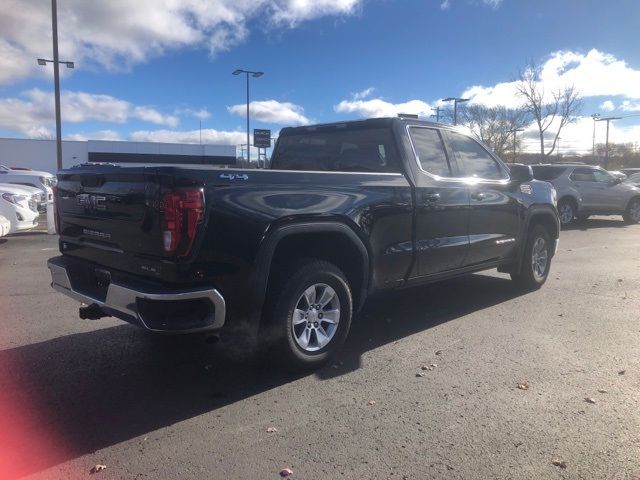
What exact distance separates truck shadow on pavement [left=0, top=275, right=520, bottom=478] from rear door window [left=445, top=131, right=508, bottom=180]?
160cm

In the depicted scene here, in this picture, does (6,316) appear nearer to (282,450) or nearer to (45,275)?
(45,275)

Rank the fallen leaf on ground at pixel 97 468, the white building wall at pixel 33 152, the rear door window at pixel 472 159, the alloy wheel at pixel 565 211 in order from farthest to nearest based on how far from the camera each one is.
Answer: the white building wall at pixel 33 152 < the alloy wheel at pixel 565 211 < the rear door window at pixel 472 159 < the fallen leaf on ground at pixel 97 468

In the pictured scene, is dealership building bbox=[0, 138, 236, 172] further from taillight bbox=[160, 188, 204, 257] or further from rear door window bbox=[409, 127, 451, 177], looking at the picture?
taillight bbox=[160, 188, 204, 257]

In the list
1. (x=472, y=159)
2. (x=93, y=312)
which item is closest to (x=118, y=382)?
(x=93, y=312)

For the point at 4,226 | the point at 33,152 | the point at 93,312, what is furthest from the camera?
the point at 33,152

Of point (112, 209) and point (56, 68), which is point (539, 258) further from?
point (56, 68)

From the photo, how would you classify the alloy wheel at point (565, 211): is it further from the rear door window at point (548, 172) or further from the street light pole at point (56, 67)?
the street light pole at point (56, 67)

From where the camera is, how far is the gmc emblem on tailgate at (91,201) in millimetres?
3922

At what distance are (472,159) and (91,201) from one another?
13.1 ft

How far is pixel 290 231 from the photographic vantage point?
3898 millimetres

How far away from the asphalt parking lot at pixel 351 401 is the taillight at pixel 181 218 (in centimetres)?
114

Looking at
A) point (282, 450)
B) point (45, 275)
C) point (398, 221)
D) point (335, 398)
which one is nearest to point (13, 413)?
point (282, 450)

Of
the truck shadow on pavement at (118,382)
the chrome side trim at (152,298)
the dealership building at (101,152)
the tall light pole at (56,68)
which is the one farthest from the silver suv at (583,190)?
the dealership building at (101,152)

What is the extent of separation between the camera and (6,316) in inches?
231
